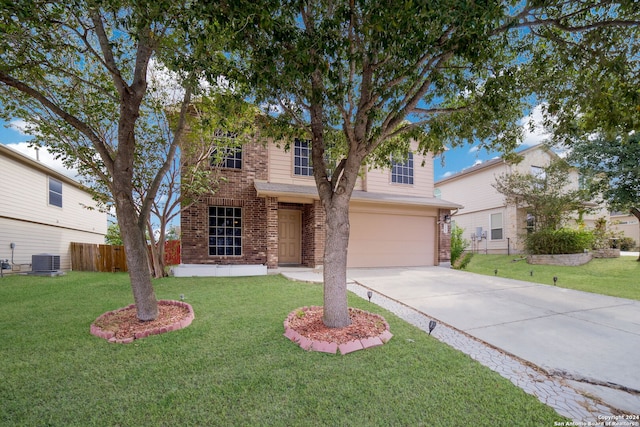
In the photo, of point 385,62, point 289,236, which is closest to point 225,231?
point 289,236

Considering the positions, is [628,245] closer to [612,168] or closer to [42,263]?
[612,168]

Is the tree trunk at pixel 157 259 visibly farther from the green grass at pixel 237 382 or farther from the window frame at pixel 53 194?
the window frame at pixel 53 194

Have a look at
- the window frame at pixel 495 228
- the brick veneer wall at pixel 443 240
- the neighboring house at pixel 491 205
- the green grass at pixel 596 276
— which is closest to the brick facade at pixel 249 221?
the brick veneer wall at pixel 443 240

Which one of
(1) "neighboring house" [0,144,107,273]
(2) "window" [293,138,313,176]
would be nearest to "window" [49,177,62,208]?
(1) "neighboring house" [0,144,107,273]

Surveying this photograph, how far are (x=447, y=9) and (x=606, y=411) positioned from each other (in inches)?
150

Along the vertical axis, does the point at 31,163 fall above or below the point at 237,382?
above

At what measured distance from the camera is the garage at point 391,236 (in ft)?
A: 35.7

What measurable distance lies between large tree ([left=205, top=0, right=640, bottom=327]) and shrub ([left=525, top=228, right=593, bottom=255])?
405 inches

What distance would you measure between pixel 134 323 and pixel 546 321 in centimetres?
647

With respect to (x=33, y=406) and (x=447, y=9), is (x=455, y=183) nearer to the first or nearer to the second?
(x=447, y=9)

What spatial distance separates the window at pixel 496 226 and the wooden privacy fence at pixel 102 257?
18.9 meters

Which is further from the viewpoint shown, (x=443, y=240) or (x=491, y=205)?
(x=491, y=205)

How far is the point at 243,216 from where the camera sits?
32.8 ft

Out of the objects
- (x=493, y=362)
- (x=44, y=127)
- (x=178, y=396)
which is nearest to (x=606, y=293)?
(x=493, y=362)
